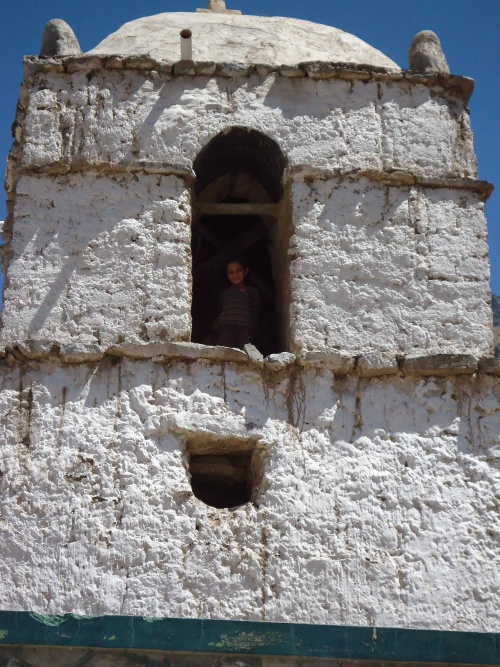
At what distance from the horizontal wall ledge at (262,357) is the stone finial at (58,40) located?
2.39 metres

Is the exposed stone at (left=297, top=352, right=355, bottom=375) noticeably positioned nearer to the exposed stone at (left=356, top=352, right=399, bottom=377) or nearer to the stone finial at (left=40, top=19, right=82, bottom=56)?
the exposed stone at (left=356, top=352, right=399, bottom=377)

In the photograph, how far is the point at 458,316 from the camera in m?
9.14

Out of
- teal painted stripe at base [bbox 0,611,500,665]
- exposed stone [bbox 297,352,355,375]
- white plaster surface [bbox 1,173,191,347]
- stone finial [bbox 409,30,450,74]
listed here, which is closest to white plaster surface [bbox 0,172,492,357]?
white plaster surface [bbox 1,173,191,347]

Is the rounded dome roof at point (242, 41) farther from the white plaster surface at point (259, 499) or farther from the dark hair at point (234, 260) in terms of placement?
the white plaster surface at point (259, 499)

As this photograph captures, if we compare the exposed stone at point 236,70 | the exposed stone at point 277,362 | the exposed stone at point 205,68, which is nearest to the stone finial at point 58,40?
the exposed stone at point 205,68

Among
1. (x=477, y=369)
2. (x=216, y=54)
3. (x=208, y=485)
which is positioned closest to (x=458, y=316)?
(x=477, y=369)

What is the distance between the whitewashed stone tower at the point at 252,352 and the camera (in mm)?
A: 8141

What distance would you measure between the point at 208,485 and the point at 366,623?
1680 millimetres

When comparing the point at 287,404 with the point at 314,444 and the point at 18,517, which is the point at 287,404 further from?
the point at 18,517

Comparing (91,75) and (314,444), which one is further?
(91,75)

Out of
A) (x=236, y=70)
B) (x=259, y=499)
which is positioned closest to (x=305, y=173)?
(x=236, y=70)

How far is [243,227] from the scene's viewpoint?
1120 cm

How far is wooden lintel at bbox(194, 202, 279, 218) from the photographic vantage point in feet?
32.1

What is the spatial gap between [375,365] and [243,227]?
277 cm
